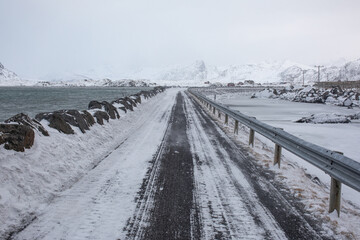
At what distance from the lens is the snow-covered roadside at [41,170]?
13.2ft

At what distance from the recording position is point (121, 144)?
351 inches

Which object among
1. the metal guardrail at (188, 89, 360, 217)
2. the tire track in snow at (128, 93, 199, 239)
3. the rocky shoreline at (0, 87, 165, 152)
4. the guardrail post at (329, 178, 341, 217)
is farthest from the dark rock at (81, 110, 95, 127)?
the guardrail post at (329, 178, 341, 217)

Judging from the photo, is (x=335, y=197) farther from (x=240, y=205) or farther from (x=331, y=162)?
(x=240, y=205)

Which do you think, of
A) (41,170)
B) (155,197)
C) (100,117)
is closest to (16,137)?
(41,170)

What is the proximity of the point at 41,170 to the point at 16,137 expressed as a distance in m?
1.04

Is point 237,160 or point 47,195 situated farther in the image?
point 237,160

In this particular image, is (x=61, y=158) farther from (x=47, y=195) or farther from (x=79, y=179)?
(x=47, y=195)

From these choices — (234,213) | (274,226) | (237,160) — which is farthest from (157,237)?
(237,160)

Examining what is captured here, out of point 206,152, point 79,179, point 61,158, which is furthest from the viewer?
point 206,152

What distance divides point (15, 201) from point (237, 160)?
518 cm

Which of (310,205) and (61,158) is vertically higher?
(61,158)

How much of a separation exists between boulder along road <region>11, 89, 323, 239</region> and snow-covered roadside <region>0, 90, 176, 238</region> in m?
0.23

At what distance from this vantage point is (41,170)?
5422 millimetres

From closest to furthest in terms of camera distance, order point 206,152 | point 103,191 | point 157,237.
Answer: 1. point 157,237
2. point 103,191
3. point 206,152
